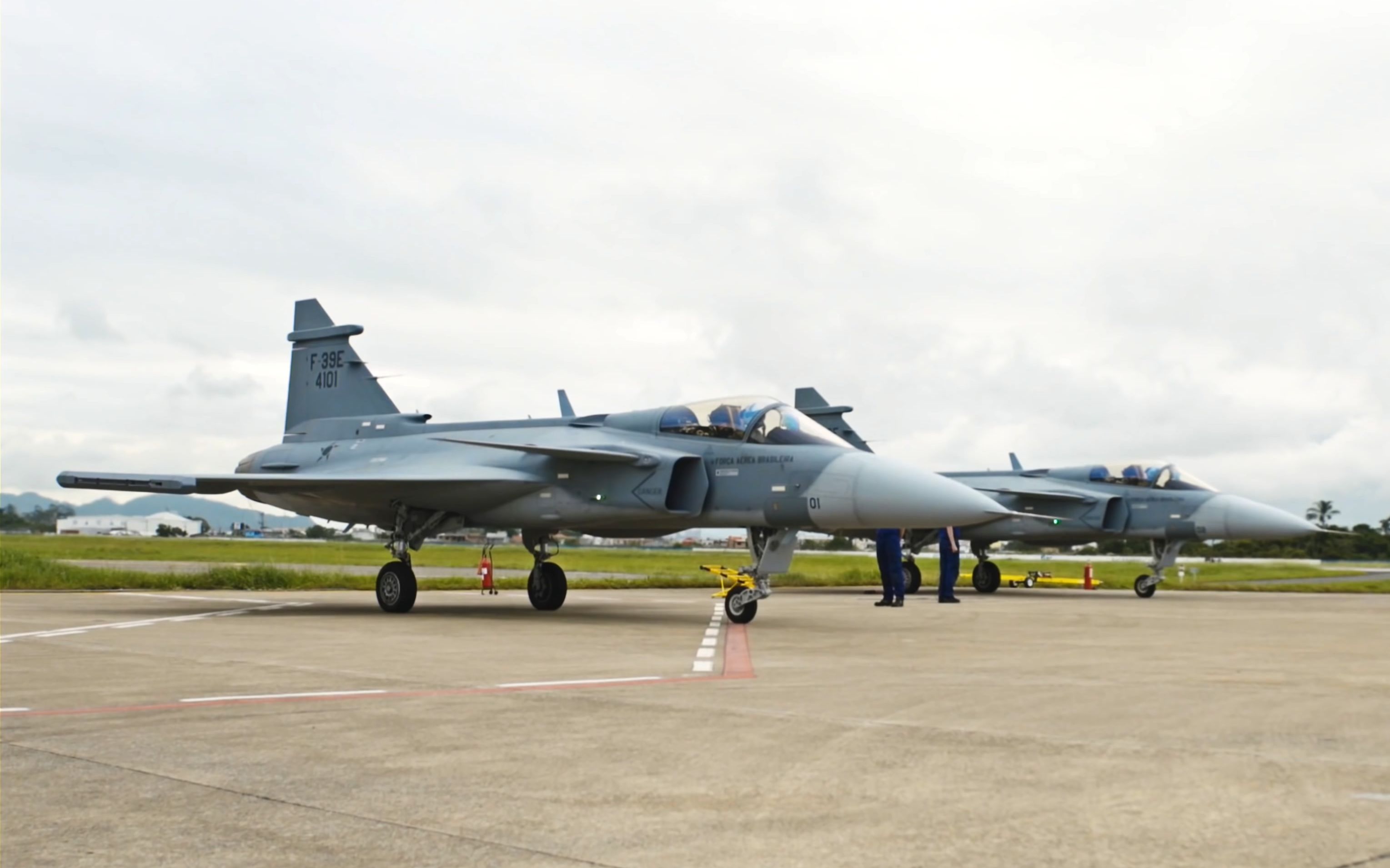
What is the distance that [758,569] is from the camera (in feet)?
44.7

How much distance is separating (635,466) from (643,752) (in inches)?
372

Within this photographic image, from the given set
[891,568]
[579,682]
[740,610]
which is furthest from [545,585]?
[579,682]

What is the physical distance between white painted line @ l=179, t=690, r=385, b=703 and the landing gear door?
20413 mm

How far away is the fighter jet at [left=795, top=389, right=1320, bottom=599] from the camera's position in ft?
77.9

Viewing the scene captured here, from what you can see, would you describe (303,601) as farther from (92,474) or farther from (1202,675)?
(1202,675)

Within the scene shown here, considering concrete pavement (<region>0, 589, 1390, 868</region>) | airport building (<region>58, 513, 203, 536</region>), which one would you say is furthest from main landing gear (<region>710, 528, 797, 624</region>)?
airport building (<region>58, 513, 203, 536</region>)

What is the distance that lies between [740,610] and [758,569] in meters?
0.51

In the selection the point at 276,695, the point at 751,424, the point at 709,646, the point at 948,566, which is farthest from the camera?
the point at 948,566

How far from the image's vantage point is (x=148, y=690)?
712 centimetres

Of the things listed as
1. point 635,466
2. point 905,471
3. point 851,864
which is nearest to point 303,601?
point 635,466

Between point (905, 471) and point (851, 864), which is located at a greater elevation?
point (905, 471)

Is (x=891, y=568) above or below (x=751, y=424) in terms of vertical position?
below

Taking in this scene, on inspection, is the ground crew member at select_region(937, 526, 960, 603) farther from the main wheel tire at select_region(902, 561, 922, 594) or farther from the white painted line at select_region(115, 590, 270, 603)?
the white painted line at select_region(115, 590, 270, 603)

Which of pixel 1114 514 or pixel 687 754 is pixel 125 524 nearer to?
pixel 1114 514
